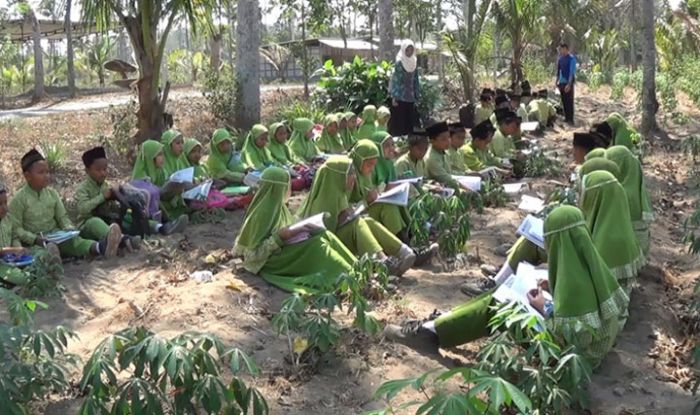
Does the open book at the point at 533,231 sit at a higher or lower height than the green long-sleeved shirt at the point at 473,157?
lower

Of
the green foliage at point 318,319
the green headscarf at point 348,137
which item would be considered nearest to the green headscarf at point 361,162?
the green foliage at point 318,319

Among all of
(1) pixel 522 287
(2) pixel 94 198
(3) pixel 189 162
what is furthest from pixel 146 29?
(1) pixel 522 287

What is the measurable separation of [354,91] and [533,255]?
325 inches

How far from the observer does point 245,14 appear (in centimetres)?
1075

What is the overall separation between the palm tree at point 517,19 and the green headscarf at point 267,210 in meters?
10.1

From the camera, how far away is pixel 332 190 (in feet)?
17.7

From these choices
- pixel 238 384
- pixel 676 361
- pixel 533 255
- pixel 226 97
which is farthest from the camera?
pixel 226 97

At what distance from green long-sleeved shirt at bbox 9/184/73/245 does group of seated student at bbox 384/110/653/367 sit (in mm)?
3043

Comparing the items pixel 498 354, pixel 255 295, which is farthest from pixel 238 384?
pixel 255 295

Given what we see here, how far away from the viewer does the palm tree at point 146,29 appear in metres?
8.28

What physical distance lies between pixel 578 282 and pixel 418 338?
0.97m

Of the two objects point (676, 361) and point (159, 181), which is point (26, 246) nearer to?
point (159, 181)

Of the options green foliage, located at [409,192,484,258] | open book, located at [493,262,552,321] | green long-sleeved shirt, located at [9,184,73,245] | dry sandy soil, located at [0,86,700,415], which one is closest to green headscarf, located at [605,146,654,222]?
→ dry sandy soil, located at [0,86,700,415]

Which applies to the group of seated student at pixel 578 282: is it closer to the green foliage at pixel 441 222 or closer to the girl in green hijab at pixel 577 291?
the girl in green hijab at pixel 577 291
